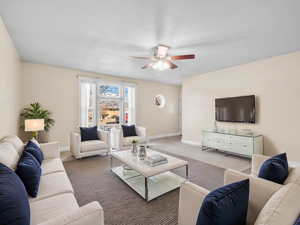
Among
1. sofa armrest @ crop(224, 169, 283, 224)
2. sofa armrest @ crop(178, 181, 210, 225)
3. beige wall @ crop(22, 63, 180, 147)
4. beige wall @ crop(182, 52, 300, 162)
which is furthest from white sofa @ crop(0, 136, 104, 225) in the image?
beige wall @ crop(182, 52, 300, 162)

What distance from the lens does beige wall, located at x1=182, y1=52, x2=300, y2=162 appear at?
3.48 meters

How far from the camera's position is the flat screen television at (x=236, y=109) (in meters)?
4.12

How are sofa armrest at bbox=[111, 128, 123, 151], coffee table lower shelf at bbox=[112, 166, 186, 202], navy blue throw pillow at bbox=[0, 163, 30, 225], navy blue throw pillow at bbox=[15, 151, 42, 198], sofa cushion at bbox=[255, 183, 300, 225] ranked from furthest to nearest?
sofa armrest at bbox=[111, 128, 123, 151] → coffee table lower shelf at bbox=[112, 166, 186, 202] → navy blue throw pillow at bbox=[15, 151, 42, 198] → navy blue throw pillow at bbox=[0, 163, 30, 225] → sofa cushion at bbox=[255, 183, 300, 225]

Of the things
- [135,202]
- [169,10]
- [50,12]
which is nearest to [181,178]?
[135,202]

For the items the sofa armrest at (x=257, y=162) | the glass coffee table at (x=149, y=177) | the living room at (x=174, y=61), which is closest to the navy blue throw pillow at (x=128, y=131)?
the living room at (x=174, y=61)

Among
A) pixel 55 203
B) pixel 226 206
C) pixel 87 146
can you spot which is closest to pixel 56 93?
pixel 87 146

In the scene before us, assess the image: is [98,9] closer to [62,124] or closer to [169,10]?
[169,10]

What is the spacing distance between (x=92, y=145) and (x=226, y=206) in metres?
3.63

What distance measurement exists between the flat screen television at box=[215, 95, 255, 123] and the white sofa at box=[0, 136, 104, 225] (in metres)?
4.35

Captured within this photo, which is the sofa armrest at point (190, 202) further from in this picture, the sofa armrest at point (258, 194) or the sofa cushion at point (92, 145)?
the sofa cushion at point (92, 145)

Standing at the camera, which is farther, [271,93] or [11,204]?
[271,93]

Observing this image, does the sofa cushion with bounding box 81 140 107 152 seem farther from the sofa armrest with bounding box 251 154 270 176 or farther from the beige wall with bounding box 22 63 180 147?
the sofa armrest with bounding box 251 154 270 176

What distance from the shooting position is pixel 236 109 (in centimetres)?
441

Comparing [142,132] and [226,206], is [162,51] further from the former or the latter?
[226,206]
